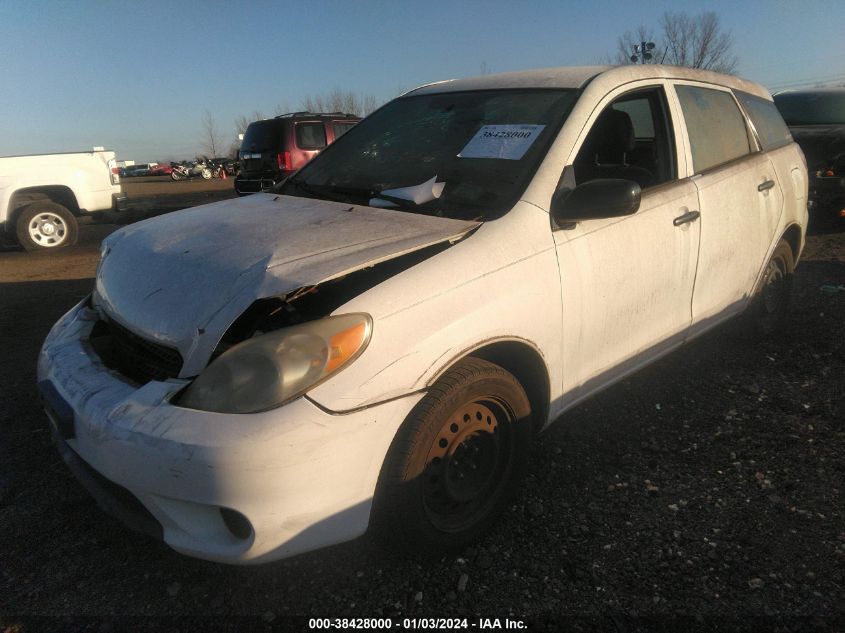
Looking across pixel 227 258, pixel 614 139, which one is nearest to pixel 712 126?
pixel 614 139

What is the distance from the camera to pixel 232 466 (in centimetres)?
164

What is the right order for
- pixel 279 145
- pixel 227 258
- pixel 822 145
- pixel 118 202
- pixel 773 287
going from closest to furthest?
pixel 227 258 → pixel 773 287 → pixel 822 145 → pixel 118 202 → pixel 279 145

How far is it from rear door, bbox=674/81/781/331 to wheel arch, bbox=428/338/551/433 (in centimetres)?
119

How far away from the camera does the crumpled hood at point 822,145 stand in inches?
297

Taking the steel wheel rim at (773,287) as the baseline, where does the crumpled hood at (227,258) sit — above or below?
above

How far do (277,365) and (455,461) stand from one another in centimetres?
80

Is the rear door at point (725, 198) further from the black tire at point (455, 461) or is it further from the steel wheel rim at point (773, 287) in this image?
the black tire at point (455, 461)

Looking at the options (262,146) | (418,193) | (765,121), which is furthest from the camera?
(262,146)

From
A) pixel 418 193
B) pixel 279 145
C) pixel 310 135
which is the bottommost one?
pixel 418 193

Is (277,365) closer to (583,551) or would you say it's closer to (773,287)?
(583,551)

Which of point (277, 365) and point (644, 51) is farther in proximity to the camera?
point (644, 51)

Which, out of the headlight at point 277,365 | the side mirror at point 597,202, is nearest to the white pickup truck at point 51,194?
the headlight at point 277,365

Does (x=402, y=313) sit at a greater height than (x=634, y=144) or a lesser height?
lesser

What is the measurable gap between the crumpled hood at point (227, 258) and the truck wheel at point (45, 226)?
8056mm
